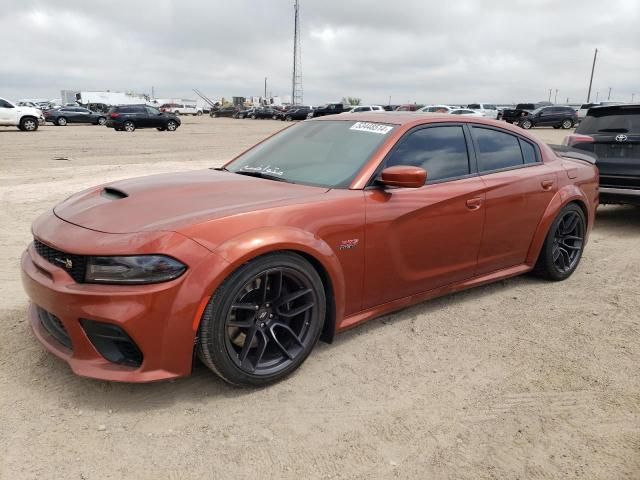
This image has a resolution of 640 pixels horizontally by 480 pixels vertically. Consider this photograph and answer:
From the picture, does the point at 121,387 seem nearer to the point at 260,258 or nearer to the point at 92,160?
the point at 260,258

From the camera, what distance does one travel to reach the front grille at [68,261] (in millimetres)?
2494

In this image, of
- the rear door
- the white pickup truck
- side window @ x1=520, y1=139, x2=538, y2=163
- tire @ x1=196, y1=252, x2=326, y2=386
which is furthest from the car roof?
the white pickup truck

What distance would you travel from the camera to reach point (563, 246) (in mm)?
4711

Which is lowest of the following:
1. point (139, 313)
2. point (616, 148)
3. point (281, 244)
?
point (139, 313)

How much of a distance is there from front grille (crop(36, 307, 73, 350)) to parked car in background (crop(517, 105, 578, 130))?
36.4 metres

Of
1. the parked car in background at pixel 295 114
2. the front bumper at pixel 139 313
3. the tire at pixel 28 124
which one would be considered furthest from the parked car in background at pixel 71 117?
the front bumper at pixel 139 313

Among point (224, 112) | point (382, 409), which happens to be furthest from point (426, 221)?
point (224, 112)

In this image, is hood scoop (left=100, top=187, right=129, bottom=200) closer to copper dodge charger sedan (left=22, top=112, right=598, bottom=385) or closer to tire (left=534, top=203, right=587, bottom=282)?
copper dodge charger sedan (left=22, top=112, right=598, bottom=385)

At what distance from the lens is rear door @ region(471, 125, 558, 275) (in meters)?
3.92

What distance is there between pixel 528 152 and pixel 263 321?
2.88 metres

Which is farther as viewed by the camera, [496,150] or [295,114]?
[295,114]

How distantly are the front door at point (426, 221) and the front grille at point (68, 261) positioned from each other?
1566 mm

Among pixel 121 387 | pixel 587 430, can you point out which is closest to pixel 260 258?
pixel 121 387

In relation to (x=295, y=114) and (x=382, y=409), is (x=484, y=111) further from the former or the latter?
(x=382, y=409)
